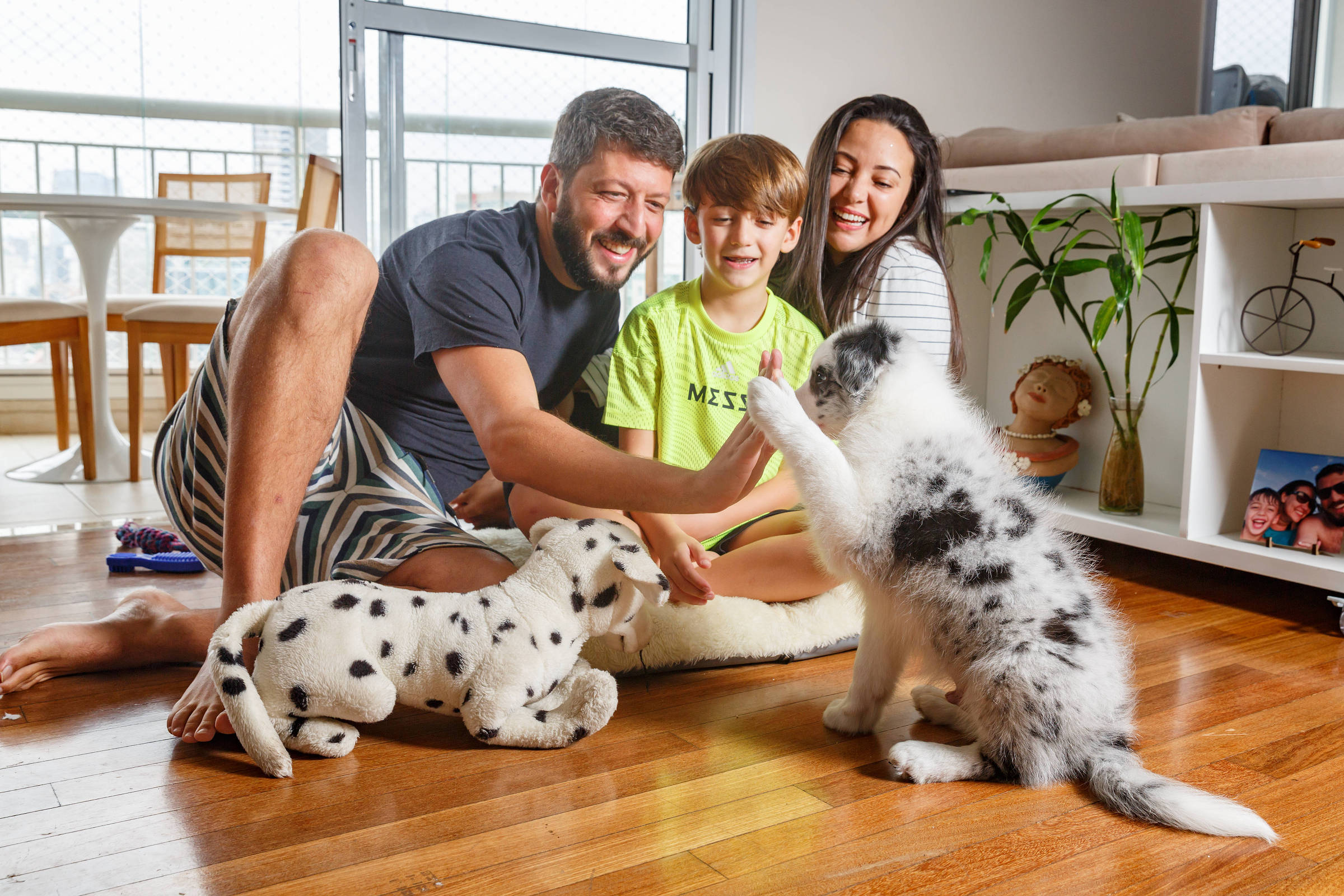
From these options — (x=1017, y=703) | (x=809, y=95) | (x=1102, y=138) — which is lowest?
(x=1017, y=703)

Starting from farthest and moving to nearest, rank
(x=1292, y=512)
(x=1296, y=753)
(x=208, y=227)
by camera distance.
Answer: (x=208, y=227), (x=1292, y=512), (x=1296, y=753)

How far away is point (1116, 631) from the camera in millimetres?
1267

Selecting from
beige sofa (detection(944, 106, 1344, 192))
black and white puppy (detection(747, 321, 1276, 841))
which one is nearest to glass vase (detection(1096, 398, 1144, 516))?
beige sofa (detection(944, 106, 1344, 192))

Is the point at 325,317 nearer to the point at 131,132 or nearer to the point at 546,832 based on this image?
the point at 546,832

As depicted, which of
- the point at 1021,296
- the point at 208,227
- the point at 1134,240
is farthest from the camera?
the point at 208,227

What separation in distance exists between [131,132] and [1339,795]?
5431 millimetres

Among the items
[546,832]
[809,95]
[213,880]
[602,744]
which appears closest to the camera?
[213,880]

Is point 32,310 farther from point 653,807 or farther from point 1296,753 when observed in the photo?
point 1296,753

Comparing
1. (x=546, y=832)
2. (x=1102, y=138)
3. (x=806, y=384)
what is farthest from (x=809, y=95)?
(x=546, y=832)

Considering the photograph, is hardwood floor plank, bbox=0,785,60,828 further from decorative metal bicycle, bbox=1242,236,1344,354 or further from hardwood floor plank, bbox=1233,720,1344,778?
decorative metal bicycle, bbox=1242,236,1344,354

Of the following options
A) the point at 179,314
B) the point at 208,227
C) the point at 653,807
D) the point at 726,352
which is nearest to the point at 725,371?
the point at 726,352

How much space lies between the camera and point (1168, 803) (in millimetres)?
1141

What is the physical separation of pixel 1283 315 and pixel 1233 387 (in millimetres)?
258

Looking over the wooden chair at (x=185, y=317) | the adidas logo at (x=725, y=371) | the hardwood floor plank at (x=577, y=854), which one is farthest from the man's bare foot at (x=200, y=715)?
the wooden chair at (x=185, y=317)
